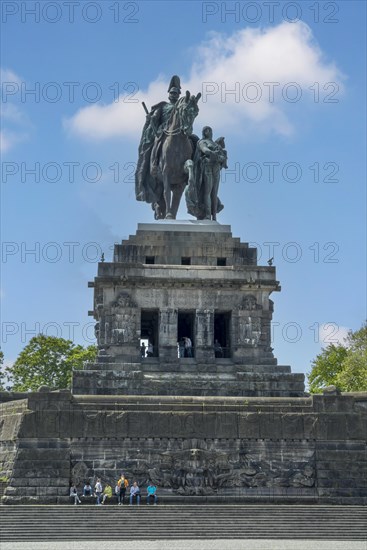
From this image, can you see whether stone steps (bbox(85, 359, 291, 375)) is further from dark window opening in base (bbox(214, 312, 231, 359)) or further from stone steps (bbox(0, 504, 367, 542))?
stone steps (bbox(0, 504, 367, 542))

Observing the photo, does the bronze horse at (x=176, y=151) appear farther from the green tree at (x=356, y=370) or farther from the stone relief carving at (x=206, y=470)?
the green tree at (x=356, y=370)

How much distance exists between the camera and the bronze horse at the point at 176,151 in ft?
148

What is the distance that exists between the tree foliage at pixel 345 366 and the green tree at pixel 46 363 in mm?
16998

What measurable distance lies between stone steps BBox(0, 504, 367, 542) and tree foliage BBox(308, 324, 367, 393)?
88.6 feet

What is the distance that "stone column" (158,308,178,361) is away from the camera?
40.6m

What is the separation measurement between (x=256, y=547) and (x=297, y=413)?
29.2ft

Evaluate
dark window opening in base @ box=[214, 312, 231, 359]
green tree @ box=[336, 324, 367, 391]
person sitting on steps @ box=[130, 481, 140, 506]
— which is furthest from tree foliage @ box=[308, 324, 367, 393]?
person sitting on steps @ box=[130, 481, 140, 506]

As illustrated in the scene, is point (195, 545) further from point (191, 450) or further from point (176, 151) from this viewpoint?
point (176, 151)

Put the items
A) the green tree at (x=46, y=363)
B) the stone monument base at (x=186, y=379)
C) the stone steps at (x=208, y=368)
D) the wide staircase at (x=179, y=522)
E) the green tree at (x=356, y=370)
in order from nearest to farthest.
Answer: the wide staircase at (x=179, y=522)
the stone monument base at (x=186, y=379)
the stone steps at (x=208, y=368)
the green tree at (x=356, y=370)
the green tree at (x=46, y=363)

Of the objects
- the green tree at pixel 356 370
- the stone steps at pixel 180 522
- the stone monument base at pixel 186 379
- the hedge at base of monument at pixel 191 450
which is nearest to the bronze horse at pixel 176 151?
the stone monument base at pixel 186 379

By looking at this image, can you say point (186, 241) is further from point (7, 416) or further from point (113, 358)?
point (7, 416)

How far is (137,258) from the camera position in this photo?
140 ft

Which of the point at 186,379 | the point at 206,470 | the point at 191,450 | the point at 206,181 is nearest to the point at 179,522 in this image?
the point at 206,470

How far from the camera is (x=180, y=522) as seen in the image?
30.0 m
